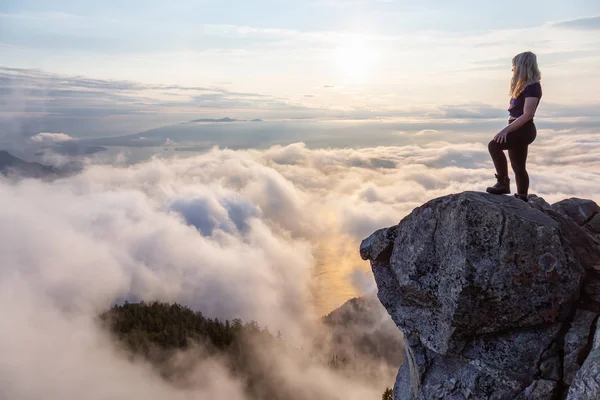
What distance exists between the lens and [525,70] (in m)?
12.2

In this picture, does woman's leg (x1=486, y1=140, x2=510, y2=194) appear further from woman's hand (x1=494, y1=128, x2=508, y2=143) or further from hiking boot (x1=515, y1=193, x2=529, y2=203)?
woman's hand (x1=494, y1=128, x2=508, y2=143)

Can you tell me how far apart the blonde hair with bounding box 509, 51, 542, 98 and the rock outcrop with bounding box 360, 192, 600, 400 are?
3504 millimetres

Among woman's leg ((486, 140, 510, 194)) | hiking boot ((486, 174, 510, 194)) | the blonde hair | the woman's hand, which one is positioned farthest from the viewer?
woman's leg ((486, 140, 510, 194))

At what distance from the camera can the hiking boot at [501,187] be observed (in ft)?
44.7

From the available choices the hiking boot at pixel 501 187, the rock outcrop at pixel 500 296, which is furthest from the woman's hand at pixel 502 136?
the rock outcrop at pixel 500 296

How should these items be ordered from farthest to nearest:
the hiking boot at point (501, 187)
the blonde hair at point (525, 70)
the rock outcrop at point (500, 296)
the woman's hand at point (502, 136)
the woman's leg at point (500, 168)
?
the woman's leg at point (500, 168), the hiking boot at point (501, 187), the woman's hand at point (502, 136), the blonde hair at point (525, 70), the rock outcrop at point (500, 296)

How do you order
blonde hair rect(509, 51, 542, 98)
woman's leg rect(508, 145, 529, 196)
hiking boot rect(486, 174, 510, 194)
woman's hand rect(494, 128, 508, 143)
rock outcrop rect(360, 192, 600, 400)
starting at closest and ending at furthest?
rock outcrop rect(360, 192, 600, 400), blonde hair rect(509, 51, 542, 98), woman's hand rect(494, 128, 508, 143), woman's leg rect(508, 145, 529, 196), hiking boot rect(486, 174, 510, 194)

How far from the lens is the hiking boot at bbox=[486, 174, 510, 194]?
1362 cm

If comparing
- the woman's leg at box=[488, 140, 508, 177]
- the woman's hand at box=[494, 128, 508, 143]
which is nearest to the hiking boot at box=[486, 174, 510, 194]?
the woman's leg at box=[488, 140, 508, 177]

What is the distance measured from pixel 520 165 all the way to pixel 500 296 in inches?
200

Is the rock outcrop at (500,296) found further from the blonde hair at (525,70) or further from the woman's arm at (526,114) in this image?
the blonde hair at (525,70)

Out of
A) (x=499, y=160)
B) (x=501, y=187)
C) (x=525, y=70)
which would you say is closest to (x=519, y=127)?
(x=499, y=160)

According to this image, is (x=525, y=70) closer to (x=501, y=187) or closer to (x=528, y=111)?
(x=528, y=111)

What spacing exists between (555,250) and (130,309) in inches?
5840
